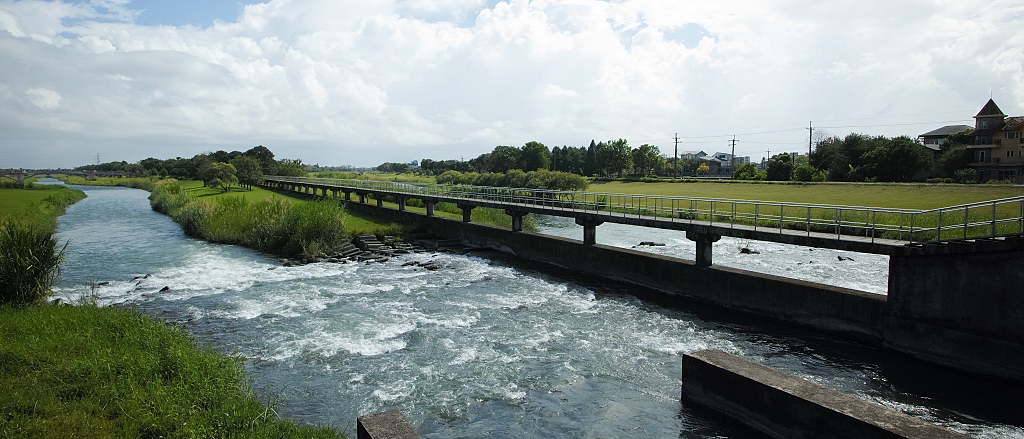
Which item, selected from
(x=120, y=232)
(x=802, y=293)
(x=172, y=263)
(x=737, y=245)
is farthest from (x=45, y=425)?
A: (x=120, y=232)

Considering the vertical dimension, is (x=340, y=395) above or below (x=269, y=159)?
below

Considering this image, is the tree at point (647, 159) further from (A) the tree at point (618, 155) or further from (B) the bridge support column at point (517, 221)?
(B) the bridge support column at point (517, 221)

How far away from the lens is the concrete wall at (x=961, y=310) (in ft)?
46.6

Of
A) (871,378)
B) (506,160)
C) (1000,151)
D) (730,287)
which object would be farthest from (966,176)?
(506,160)

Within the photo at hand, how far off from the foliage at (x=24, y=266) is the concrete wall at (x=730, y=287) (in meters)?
21.6

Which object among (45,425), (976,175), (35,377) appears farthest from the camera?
(976,175)

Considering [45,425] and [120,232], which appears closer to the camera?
[45,425]

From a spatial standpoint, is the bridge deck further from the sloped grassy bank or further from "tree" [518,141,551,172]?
"tree" [518,141,551,172]

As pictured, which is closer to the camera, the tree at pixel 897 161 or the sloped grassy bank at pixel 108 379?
the sloped grassy bank at pixel 108 379

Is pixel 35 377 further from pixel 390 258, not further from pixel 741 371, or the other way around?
pixel 390 258

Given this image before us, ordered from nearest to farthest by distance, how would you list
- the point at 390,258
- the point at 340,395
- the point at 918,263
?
1. the point at 340,395
2. the point at 918,263
3. the point at 390,258

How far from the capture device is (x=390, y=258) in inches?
1304

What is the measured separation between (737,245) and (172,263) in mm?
33760

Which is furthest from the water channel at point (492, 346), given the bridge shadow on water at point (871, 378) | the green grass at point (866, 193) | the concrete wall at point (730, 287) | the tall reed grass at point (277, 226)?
the green grass at point (866, 193)
